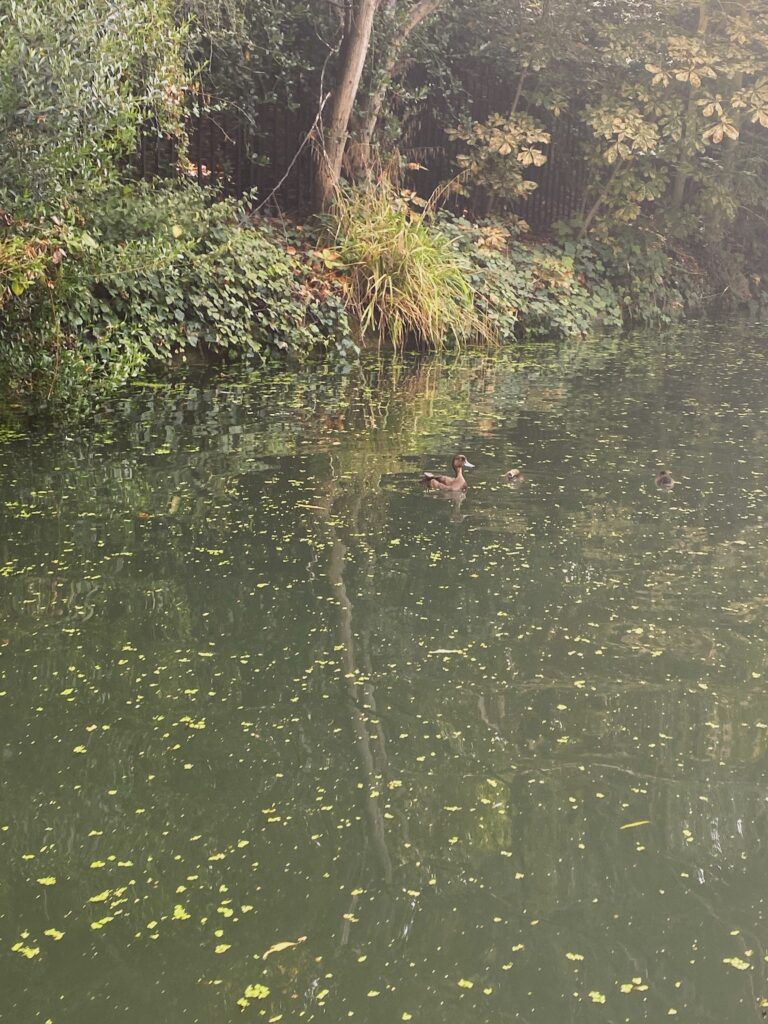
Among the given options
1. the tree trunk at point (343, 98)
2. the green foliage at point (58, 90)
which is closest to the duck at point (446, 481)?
the green foliage at point (58, 90)

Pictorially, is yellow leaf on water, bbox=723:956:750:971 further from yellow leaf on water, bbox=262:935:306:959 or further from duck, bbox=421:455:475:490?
duck, bbox=421:455:475:490

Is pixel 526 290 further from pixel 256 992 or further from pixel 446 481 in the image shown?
pixel 256 992

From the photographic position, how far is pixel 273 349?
996cm

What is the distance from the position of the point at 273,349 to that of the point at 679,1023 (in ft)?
28.1

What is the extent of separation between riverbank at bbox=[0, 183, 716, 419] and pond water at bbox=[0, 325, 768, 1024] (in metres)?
1.32

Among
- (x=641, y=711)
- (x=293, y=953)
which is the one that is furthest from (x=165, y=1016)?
(x=641, y=711)

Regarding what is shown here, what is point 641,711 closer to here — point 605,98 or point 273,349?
point 273,349

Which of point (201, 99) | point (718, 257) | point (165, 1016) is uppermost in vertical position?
point (201, 99)

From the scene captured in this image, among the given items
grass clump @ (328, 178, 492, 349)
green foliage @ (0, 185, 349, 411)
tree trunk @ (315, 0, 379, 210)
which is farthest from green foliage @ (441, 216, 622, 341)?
green foliage @ (0, 185, 349, 411)

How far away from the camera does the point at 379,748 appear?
2.80m

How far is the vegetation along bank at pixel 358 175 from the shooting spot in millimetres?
6148

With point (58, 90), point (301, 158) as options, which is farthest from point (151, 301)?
point (301, 158)

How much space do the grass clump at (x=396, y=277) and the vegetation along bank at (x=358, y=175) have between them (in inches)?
1.3

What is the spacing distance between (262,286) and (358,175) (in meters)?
2.94
